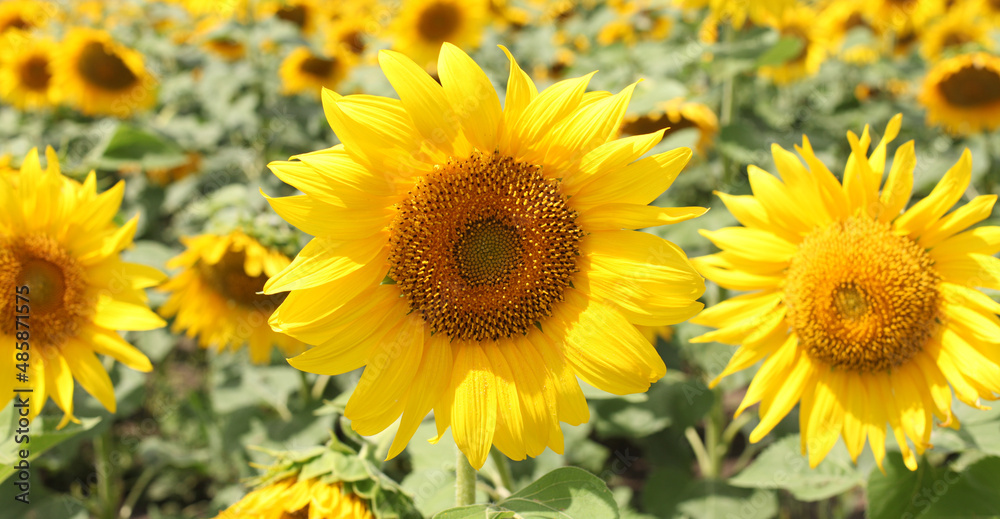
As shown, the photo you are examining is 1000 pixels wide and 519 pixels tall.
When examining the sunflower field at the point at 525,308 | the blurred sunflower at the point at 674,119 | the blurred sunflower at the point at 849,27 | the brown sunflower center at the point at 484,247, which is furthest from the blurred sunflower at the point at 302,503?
the blurred sunflower at the point at 849,27

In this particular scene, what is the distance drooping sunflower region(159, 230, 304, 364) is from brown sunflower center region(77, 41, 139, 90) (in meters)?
2.44

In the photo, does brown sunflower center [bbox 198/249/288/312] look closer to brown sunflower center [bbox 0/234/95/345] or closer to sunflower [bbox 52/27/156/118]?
brown sunflower center [bbox 0/234/95/345]

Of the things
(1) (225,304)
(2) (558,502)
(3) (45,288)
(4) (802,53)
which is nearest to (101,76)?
(1) (225,304)

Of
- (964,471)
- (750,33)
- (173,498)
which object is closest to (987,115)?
(750,33)

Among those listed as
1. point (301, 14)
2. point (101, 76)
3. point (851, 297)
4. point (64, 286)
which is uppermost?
point (301, 14)

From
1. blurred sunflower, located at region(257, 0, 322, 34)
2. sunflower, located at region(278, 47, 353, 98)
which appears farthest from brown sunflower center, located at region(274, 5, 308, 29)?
sunflower, located at region(278, 47, 353, 98)

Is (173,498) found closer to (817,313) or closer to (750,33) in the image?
(817,313)

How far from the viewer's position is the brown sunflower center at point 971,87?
4.37 m

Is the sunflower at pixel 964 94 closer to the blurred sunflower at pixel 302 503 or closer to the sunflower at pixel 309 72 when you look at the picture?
the sunflower at pixel 309 72

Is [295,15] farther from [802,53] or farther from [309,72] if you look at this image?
[802,53]

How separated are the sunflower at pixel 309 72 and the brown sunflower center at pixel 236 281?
2548mm

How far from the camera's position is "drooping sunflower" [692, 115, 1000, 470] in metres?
1.74

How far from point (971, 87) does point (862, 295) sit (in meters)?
3.78

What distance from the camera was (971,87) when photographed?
15.0 feet
